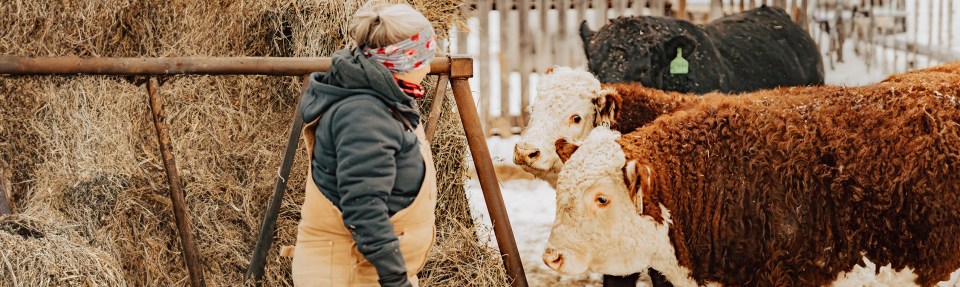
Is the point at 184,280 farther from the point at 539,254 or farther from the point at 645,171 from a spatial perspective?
the point at 539,254

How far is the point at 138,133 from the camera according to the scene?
4363 mm

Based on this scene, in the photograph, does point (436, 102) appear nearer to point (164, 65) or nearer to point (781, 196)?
point (164, 65)

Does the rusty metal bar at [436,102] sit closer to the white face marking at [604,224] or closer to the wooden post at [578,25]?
the white face marking at [604,224]

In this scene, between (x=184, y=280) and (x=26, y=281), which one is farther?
(x=184, y=280)

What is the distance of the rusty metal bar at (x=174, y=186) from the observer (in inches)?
141

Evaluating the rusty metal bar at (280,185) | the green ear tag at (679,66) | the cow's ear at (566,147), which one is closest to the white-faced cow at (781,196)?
the cow's ear at (566,147)

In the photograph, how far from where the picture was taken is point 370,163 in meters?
2.42

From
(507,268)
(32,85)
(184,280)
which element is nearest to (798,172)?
(507,268)

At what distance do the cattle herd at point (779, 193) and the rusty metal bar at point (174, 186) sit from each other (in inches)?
51.2

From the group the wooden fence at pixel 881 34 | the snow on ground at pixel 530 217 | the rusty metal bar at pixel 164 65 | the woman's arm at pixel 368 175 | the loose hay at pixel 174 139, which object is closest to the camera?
the woman's arm at pixel 368 175

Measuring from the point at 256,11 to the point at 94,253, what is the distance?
1.35 metres

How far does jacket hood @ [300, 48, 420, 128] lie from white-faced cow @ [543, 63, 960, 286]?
4.09 ft

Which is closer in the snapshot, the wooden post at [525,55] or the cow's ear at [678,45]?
the cow's ear at [678,45]

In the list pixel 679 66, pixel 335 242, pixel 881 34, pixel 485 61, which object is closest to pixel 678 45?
pixel 679 66
